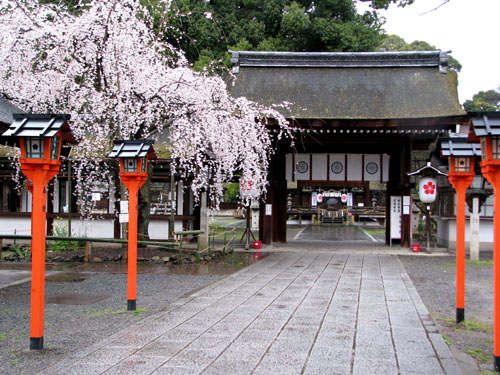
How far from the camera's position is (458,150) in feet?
20.3

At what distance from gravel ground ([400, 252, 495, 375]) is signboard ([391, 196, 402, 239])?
7.94 feet

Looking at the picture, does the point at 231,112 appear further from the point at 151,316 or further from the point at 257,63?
the point at 257,63

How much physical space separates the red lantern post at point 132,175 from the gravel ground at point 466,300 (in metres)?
4.33

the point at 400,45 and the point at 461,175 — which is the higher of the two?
the point at 400,45

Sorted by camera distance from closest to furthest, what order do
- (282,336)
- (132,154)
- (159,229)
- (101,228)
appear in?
(282,336) → (132,154) → (159,229) → (101,228)

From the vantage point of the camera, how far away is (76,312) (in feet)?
22.2

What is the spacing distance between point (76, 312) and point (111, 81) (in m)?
6.27

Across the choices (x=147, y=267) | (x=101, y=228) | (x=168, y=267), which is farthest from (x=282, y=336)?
(x=101, y=228)

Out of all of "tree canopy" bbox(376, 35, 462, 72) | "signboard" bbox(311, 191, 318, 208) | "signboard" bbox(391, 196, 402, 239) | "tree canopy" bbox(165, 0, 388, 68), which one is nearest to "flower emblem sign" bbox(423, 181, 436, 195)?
"signboard" bbox(391, 196, 402, 239)

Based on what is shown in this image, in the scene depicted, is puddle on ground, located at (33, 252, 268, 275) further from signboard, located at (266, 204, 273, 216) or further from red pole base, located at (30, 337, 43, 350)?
red pole base, located at (30, 337, 43, 350)

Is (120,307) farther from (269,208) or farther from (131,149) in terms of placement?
(269,208)

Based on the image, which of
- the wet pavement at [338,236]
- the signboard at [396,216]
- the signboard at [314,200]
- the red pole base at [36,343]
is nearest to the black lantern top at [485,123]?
the red pole base at [36,343]

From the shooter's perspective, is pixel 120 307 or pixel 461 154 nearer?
pixel 461 154

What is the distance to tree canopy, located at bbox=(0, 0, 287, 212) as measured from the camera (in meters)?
10.2
